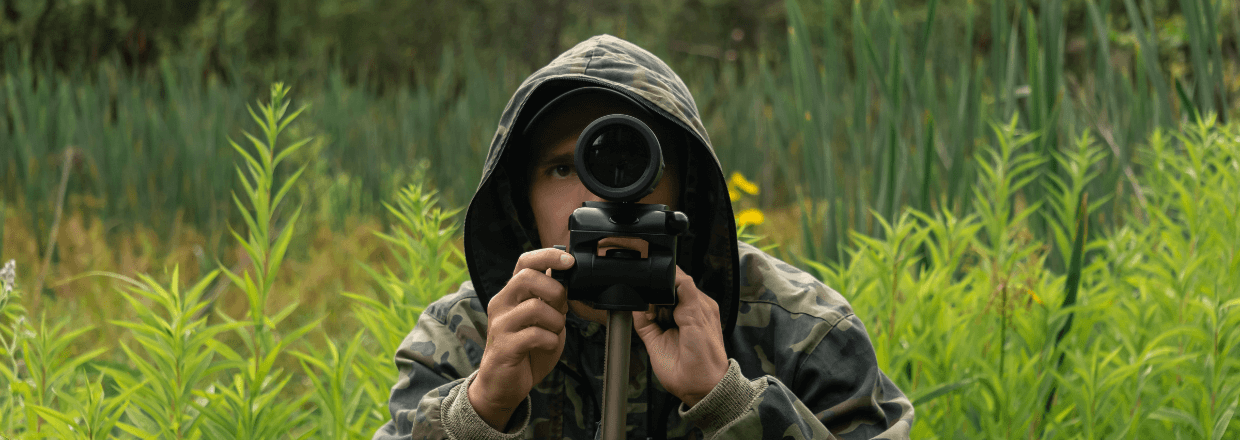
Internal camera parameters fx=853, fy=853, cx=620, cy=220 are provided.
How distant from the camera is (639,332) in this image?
111 centimetres

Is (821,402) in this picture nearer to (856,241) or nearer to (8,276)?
(856,241)

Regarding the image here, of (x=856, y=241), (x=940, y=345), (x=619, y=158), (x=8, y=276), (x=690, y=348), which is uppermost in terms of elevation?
(x=619, y=158)

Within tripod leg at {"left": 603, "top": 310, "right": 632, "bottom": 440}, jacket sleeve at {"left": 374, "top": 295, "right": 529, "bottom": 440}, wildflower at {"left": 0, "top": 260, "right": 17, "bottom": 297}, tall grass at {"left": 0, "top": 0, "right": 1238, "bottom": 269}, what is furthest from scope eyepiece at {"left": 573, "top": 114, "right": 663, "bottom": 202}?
wildflower at {"left": 0, "top": 260, "right": 17, "bottom": 297}

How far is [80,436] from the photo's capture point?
1170 mm

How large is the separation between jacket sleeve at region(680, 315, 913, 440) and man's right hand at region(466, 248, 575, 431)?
0.21 meters

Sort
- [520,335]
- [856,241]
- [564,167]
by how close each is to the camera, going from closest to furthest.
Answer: [520,335]
[564,167]
[856,241]

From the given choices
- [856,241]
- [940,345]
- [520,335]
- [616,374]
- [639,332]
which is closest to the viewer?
[616,374]

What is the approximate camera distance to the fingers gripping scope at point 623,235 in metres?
0.88

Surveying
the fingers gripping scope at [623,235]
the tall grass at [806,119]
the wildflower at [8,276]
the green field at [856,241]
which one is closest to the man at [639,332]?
the fingers gripping scope at [623,235]

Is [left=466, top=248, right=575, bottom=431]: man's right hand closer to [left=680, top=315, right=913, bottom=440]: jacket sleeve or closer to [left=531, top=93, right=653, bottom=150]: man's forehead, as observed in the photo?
[left=680, top=315, right=913, bottom=440]: jacket sleeve

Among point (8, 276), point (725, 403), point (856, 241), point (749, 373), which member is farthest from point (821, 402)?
point (8, 276)

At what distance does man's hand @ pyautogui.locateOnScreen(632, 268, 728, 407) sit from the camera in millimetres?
1041

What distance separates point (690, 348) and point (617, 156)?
0.87 ft

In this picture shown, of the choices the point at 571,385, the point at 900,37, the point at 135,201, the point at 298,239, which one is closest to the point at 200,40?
the point at 135,201
